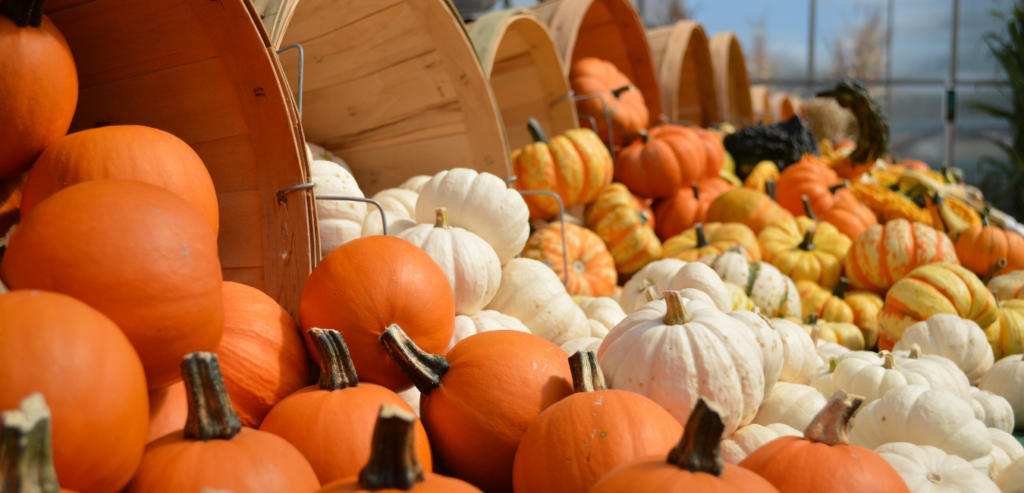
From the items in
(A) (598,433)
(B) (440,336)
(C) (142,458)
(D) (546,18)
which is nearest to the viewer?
(C) (142,458)

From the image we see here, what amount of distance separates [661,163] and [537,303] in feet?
6.03

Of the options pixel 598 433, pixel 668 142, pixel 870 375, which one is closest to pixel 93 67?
pixel 598 433

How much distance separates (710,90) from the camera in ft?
16.6

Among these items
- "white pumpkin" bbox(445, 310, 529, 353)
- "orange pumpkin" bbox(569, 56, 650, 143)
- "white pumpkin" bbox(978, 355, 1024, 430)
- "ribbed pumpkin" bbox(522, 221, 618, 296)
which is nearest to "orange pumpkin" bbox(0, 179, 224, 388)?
"white pumpkin" bbox(445, 310, 529, 353)

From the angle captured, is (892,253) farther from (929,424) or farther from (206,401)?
(206,401)

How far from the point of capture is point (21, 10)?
98 cm

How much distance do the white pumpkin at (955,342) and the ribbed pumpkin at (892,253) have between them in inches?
25.0

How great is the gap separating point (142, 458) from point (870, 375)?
61.0 inches

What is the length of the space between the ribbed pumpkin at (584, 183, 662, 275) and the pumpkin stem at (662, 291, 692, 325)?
162 centimetres

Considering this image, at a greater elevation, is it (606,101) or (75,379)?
(606,101)

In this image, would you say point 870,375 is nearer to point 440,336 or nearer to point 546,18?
point 440,336

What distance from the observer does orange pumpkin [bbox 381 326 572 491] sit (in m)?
1.06

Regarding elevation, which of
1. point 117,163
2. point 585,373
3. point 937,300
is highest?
point 117,163

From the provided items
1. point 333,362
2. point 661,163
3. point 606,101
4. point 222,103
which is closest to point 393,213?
point 222,103
